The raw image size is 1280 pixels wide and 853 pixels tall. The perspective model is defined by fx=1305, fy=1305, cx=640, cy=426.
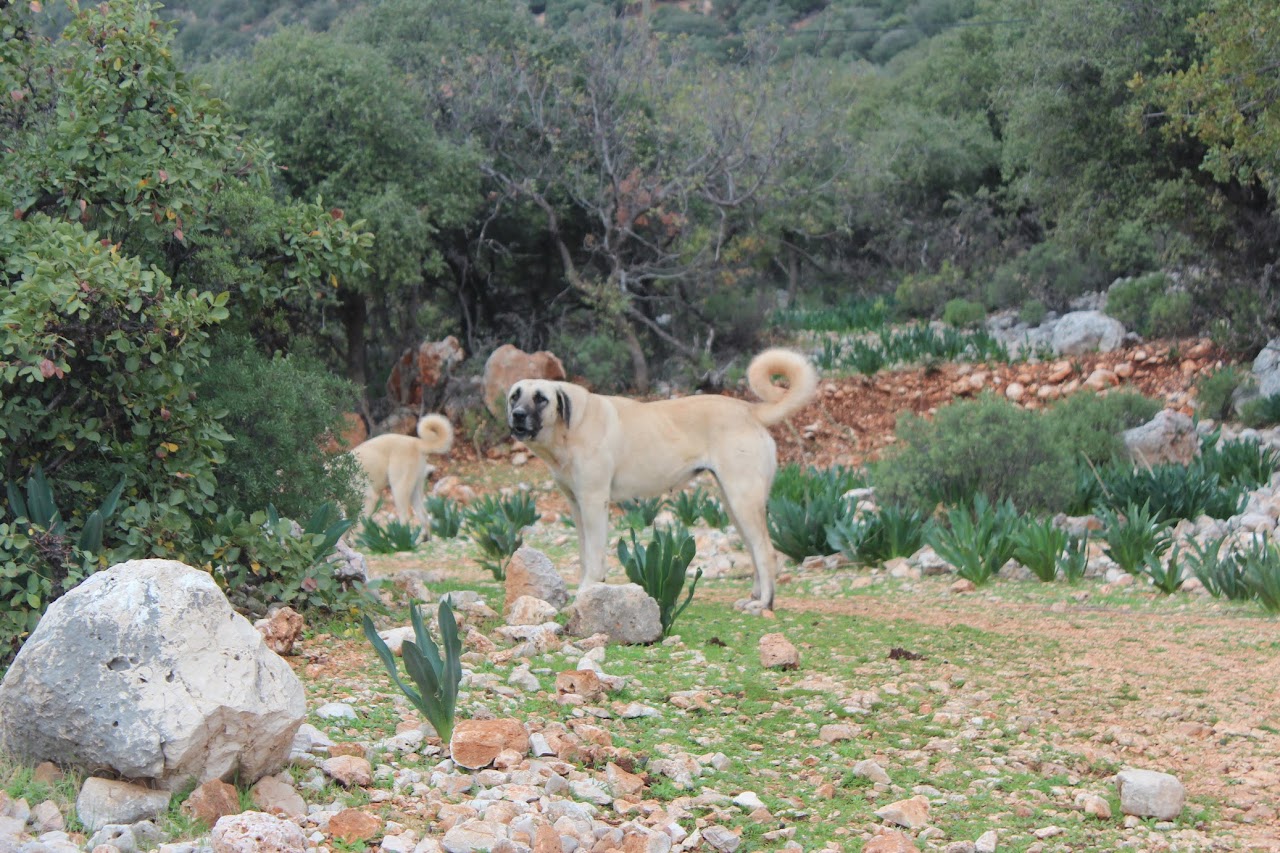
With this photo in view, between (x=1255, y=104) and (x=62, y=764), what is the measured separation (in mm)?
11246

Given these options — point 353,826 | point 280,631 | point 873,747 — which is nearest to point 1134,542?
point 873,747

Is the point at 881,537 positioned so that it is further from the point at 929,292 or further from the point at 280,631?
the point at 929,292

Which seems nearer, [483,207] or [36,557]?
[36,557]

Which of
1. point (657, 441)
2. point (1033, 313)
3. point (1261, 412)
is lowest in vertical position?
point (1033, 313)

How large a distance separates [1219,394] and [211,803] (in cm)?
1371

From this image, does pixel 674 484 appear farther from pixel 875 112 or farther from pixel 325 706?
pixel 875 112

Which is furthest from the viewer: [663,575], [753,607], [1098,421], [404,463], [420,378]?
[420,378]

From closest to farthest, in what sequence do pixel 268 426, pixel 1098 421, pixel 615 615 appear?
pixel 615 615 < pixel 268 426 < pixel 1098 421

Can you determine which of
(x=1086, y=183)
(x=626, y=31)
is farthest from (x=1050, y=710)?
(x=626, y=31)

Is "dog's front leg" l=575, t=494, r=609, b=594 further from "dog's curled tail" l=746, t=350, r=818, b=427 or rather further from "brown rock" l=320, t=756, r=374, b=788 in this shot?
"brown rock" l=320, t=756, r=374, b=788

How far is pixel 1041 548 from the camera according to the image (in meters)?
8.26

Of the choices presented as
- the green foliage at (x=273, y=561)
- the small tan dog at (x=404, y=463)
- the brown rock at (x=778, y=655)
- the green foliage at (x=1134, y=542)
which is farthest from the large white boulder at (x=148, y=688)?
the small tan dog at (x=404, y=463)

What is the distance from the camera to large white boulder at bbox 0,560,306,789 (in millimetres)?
3598

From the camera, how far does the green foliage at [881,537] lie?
9148 millimetres
